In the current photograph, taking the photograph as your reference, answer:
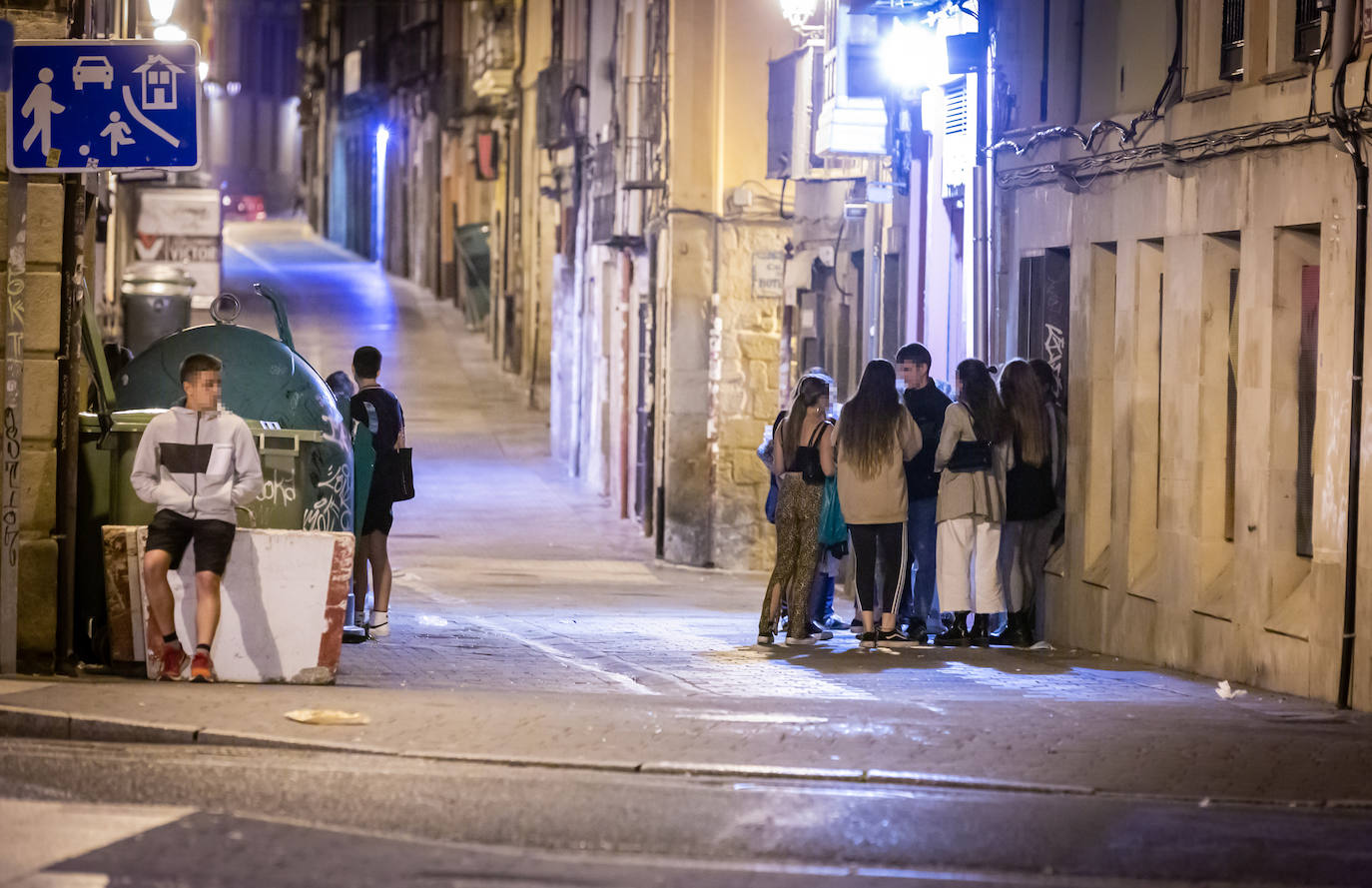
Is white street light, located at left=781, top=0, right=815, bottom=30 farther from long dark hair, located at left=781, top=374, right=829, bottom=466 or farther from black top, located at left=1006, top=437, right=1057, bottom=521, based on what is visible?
black top, located at left=1006, top=437, right=1057, bottom=521

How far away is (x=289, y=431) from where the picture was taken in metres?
12.2

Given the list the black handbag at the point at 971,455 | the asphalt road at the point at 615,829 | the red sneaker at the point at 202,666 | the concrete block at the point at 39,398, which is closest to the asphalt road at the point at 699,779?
the asphalt road at the point at 615,829

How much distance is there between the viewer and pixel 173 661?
10688 mm

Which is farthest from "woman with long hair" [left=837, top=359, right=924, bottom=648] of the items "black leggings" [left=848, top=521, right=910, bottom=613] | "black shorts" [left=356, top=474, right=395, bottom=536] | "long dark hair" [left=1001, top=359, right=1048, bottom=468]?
"black shorts" [left=356, top=474, right=395, bottom=536]

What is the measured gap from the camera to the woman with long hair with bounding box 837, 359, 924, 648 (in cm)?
1338

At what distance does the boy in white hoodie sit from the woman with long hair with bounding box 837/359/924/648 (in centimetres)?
421

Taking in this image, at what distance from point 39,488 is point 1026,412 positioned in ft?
20.5

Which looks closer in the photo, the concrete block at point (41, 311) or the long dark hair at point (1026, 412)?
the concrete block at point (41, 311)

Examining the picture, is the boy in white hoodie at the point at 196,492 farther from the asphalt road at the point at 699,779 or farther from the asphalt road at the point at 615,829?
the asphalt road at the point at 615,829

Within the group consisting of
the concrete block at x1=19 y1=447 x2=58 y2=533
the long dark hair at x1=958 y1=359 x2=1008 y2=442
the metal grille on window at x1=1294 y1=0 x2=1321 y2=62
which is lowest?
the concrete block at x1=19 y1=447 x2=58 y2=533

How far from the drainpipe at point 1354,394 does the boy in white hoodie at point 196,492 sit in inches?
220

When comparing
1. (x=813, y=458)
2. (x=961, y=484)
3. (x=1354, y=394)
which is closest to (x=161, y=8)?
(x=813, y=458)

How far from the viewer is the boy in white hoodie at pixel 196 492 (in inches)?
Result: 414

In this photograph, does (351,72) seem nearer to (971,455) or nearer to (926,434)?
(926,434)
